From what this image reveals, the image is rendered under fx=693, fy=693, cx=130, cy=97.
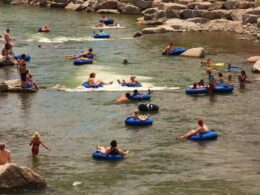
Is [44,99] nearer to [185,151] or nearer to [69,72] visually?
[69,72]

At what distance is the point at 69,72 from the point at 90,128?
1301 centimetres

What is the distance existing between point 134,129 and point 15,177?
990cm

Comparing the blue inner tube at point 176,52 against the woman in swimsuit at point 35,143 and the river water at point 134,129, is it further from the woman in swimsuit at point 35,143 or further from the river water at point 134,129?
the woman in swimsuit at point 35,143

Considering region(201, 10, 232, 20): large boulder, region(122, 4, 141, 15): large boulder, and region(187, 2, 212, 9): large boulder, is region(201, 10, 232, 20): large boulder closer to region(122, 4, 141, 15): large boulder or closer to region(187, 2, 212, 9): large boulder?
region(187, 2, 212, 9): large boulder

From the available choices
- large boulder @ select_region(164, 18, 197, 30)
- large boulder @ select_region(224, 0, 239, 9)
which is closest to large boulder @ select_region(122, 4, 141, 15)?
large boulder @ select_region(224, 0, 239, 9)

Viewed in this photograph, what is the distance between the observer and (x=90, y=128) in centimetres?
3170

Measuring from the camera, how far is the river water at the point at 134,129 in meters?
24.6

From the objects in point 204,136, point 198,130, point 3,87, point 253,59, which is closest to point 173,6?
point 253,59

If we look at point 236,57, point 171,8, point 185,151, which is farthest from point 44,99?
point 171,8

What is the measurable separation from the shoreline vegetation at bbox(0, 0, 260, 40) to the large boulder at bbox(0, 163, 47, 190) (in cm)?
3904

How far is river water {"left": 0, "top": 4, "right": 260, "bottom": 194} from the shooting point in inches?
969

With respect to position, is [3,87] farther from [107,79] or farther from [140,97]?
[140,97]

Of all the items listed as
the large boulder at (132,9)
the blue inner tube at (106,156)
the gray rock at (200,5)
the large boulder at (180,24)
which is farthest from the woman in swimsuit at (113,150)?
the large boulder at (132,9)

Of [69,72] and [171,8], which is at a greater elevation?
[171,8]
